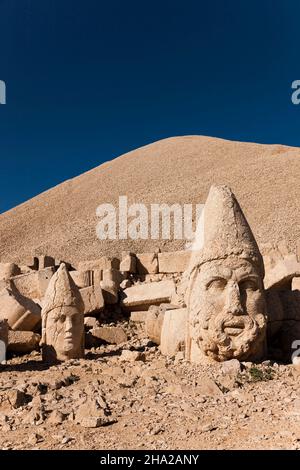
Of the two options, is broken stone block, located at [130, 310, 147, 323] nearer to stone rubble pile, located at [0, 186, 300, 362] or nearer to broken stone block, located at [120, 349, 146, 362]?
stone rubble pile, located at [0, 186, 300, 362]

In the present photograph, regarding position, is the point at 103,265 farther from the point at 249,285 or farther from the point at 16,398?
the point at 16,398

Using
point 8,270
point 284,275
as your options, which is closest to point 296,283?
point 284,275

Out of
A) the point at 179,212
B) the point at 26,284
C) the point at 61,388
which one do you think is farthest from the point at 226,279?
the point at 179,212

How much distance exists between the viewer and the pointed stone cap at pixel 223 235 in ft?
22.2

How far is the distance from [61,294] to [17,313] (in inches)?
66.8

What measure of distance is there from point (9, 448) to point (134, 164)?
34.1 meters

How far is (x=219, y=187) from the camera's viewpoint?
723 cm

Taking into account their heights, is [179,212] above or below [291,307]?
above

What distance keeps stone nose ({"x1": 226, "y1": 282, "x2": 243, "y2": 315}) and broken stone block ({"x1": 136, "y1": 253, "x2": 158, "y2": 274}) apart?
7182 millimetres

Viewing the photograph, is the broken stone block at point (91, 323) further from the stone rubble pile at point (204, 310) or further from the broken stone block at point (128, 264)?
the broken stone block at point (128, 264)

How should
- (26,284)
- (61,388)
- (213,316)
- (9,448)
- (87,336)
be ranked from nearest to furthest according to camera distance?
(9,448) → (61,388) → (213,316) → (87,336) → (26,284)

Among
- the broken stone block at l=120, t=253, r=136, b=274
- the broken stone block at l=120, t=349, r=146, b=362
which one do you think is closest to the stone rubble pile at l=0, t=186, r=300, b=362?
the broken stone block at l=120, t=349, r=146, b=362

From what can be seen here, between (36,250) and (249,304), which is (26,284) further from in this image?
(36,250)

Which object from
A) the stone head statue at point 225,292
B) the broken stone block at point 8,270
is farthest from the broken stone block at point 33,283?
the stone head statue at point 225,292
